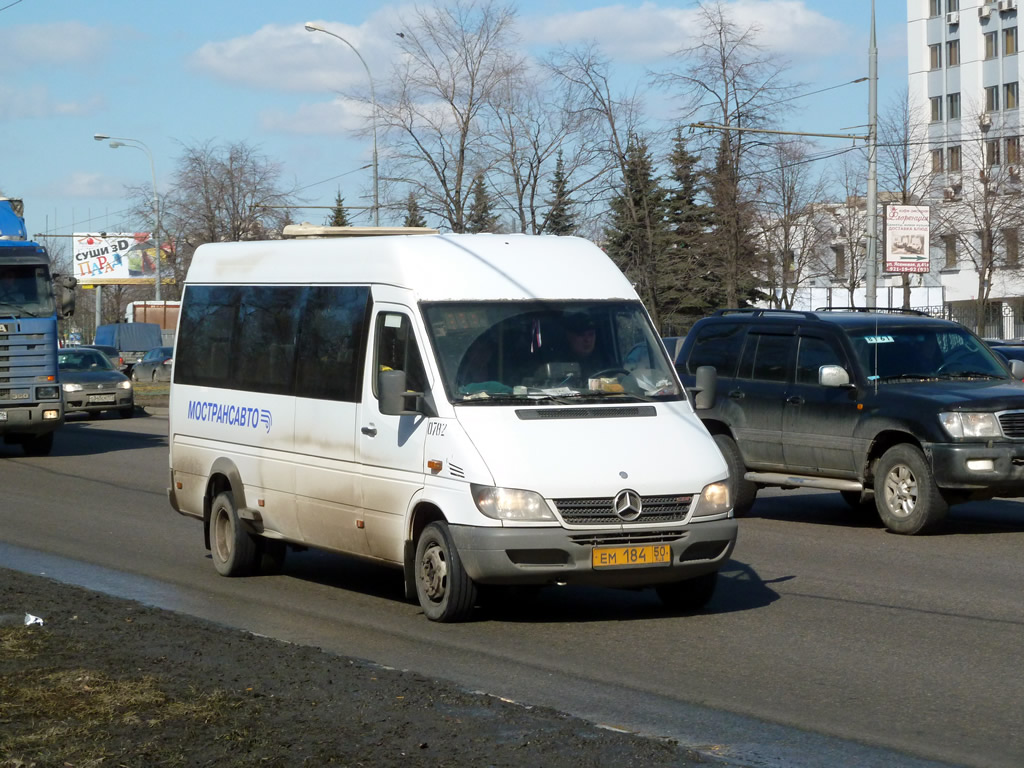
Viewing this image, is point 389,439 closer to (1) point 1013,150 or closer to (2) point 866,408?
(2) point 866,408

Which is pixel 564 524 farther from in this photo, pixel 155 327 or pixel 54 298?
pixel 155 327

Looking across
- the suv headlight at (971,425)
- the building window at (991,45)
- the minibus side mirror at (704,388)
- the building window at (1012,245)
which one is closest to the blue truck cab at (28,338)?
the suv headlight at (971,425)

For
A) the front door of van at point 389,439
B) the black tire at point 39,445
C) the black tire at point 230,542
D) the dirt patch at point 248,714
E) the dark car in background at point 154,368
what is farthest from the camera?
the dark car in background at point 154,368

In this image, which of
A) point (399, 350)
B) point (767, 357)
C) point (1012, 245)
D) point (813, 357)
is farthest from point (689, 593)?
point (1012, 245)

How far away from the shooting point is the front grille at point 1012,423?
12.7 meters

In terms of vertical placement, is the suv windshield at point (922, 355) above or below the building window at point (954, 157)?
below

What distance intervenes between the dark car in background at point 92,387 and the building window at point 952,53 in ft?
178

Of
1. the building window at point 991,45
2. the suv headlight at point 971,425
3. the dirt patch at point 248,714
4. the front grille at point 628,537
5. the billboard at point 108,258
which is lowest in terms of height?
the dirt patch at point 248,714

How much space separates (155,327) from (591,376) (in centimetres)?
5903

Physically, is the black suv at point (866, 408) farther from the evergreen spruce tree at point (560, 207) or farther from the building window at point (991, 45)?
the building window at point (991, 45)

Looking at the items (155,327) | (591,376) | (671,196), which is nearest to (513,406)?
(591,376)

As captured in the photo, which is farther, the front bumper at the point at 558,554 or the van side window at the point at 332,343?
the van side window at the point at 332,343

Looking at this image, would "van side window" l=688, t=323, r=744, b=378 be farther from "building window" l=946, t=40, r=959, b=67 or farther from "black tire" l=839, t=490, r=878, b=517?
"building window" l=946, t=40, r=959, b=67

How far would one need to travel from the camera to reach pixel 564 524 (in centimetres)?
834
